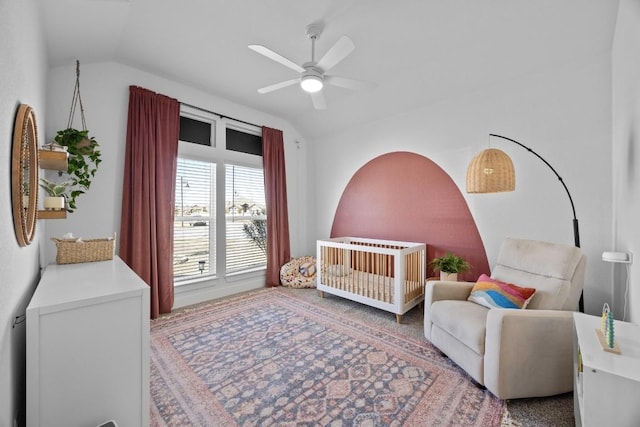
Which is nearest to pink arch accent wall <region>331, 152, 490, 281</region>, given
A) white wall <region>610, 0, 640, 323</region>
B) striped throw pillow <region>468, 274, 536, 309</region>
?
striped throw pillow <region>468, 274, 536, 309</region>

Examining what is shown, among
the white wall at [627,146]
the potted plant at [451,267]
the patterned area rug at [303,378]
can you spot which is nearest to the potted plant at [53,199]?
the patterned area rug at [303,378]

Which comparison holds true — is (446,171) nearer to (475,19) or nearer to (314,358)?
(475,19)

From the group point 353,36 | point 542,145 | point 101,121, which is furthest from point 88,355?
point 542,145

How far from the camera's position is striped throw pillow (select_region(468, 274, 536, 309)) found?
6.14 ft

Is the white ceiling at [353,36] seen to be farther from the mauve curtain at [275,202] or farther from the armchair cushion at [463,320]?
the armchair cushion at [463,320]

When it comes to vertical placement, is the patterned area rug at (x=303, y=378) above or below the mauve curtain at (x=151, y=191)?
below

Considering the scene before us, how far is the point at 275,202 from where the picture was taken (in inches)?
161

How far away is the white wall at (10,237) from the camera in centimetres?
92

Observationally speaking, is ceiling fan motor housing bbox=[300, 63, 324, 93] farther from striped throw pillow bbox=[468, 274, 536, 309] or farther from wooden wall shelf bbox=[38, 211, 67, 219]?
striped throw pillow bbox=[468, 274, 536, 309]

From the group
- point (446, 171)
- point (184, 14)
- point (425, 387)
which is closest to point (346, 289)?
point (425, 387)

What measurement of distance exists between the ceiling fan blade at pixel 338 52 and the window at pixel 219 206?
203 centimetres

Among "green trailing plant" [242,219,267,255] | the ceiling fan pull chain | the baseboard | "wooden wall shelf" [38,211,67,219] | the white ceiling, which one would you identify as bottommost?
the baseboard

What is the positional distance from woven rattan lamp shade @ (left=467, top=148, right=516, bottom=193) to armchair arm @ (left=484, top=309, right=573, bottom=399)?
1.05 meters

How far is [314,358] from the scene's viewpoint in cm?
210
